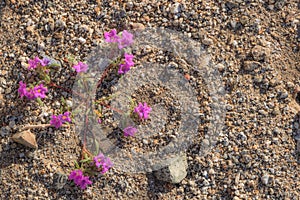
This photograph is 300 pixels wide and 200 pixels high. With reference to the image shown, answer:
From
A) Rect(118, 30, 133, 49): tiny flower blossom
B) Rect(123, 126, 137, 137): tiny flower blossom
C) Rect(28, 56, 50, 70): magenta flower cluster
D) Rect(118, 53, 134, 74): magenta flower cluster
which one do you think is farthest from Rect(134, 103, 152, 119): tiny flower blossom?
Rect(28, 56, 50, 70): magenta flower cluster

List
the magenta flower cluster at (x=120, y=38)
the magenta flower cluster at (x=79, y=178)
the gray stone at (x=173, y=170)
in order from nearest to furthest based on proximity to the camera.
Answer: the magenta flower cluster at (x=79, y=178), the gray stone at (x=173, y=170), the magenta flower cluster at (x=120, y=38)

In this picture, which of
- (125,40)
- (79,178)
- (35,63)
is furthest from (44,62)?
(79,178)

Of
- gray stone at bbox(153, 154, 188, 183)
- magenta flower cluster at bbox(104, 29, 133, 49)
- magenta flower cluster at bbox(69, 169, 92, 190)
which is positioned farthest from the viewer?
magenta flower cluster at bbox(104, 29, 133, 49)

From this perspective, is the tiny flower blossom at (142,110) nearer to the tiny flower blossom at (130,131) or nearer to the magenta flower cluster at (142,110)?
the magenta flower cluster at (142,110)

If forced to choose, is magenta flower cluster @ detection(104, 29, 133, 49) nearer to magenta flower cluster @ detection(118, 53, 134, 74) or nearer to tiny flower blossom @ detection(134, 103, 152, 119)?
magenta flower cluster @ detection(118, 53, 134, 74)

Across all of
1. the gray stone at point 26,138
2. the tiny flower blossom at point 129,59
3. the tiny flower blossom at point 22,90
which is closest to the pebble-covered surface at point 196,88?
the gray stone at point 26,138

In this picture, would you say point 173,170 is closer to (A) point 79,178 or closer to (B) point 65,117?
(A) point 79,178
